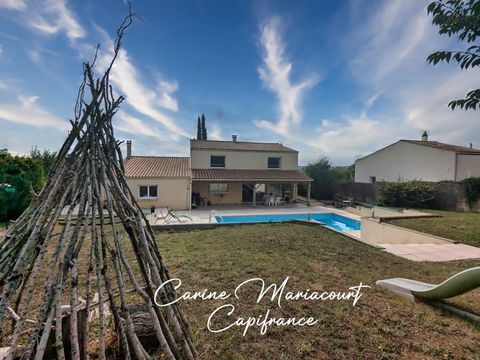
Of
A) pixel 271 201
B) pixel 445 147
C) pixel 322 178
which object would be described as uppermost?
pixel 445 147

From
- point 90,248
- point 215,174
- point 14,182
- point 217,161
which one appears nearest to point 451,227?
point 90,248

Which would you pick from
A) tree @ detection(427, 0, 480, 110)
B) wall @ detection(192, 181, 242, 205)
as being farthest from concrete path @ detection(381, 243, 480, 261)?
wall @ detection(192, 181, 242, 205)

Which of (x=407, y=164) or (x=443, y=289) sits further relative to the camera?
(x=407, y=164)

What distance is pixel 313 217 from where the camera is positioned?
1892cm

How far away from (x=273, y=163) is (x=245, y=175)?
444 centimetres

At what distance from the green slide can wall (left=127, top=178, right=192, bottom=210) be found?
16941 millimetres

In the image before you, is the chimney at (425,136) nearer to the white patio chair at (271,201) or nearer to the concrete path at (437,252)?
the white patio chair at (271,201)

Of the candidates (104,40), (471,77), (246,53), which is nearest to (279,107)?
(246,53)

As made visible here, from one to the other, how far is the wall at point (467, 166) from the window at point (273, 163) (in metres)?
15.1

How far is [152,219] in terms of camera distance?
15.1 meters

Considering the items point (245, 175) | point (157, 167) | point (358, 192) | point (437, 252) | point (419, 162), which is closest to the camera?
point (437, 252)

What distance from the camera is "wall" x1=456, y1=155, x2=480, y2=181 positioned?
2019 cm

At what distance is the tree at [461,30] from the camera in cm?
306

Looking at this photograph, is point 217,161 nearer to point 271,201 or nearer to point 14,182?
point 271,201
